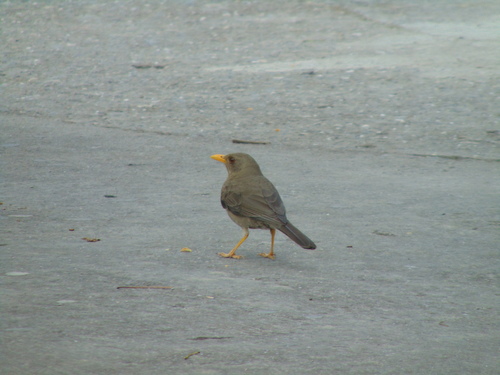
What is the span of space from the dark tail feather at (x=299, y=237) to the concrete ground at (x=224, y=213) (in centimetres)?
17

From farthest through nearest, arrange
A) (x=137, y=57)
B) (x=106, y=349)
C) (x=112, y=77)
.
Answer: (x=137, y=57) → (x=112, y=77) → (x=106, y=349)

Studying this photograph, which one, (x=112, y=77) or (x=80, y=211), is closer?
(x=80, y=211)

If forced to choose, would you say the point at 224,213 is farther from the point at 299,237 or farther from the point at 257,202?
the point at 299,237

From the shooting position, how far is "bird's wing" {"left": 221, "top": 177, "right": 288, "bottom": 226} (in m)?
4.87

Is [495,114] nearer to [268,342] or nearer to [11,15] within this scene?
[268,342]

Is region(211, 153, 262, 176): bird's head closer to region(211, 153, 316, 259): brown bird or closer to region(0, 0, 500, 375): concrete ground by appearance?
region(211, 153, 316, 259): brown bird

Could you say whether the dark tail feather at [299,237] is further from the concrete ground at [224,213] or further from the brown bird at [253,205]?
the concrete ground at [224,213]

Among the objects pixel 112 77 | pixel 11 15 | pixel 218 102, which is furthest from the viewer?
pixel 11 15

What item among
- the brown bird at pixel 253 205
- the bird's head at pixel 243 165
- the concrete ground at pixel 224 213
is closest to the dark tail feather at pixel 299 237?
the brown bird at pixel 253 205

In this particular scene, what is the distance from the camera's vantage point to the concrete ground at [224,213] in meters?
3.51

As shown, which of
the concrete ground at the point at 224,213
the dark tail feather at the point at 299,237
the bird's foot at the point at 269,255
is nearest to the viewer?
the concrete ground at the point at 224,213

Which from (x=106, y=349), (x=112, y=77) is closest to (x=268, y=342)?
(x=106, y=349)

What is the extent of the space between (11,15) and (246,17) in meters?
4.53

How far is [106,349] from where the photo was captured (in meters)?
3.31
